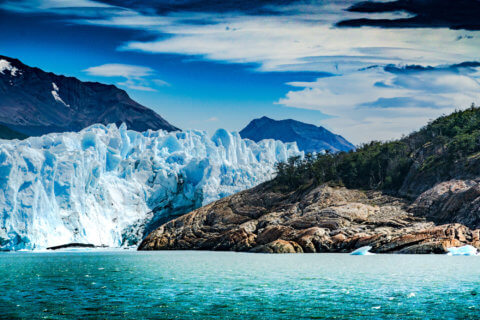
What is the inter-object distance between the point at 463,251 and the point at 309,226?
18864 millimetres

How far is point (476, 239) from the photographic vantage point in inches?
1716

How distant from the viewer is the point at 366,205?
58.9 metres

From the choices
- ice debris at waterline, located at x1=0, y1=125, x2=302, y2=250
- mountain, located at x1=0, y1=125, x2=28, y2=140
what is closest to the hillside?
ice debris at waterline, located at x1=0, y1=125, x2=302, y2=250

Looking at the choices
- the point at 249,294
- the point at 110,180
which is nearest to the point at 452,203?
the point at 249,294

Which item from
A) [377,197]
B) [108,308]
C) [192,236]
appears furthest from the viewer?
[192,236]

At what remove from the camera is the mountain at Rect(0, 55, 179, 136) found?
569 ft

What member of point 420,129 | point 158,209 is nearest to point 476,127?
point 420,129

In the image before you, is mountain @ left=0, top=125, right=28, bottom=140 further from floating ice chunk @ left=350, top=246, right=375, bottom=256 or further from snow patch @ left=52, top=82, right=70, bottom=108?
floating ice chunk @ left=350, top=246, right=375, bottom=256

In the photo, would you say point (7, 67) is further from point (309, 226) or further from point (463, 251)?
point (463, 251)

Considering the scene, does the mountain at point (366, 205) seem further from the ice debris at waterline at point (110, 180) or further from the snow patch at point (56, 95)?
the snow patch at point (56, 95)

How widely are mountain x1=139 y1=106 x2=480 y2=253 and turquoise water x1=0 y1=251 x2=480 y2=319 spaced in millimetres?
21255

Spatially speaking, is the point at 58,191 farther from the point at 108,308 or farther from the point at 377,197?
the point at 108,308

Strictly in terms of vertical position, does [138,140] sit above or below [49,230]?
above

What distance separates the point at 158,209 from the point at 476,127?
2244 inches
